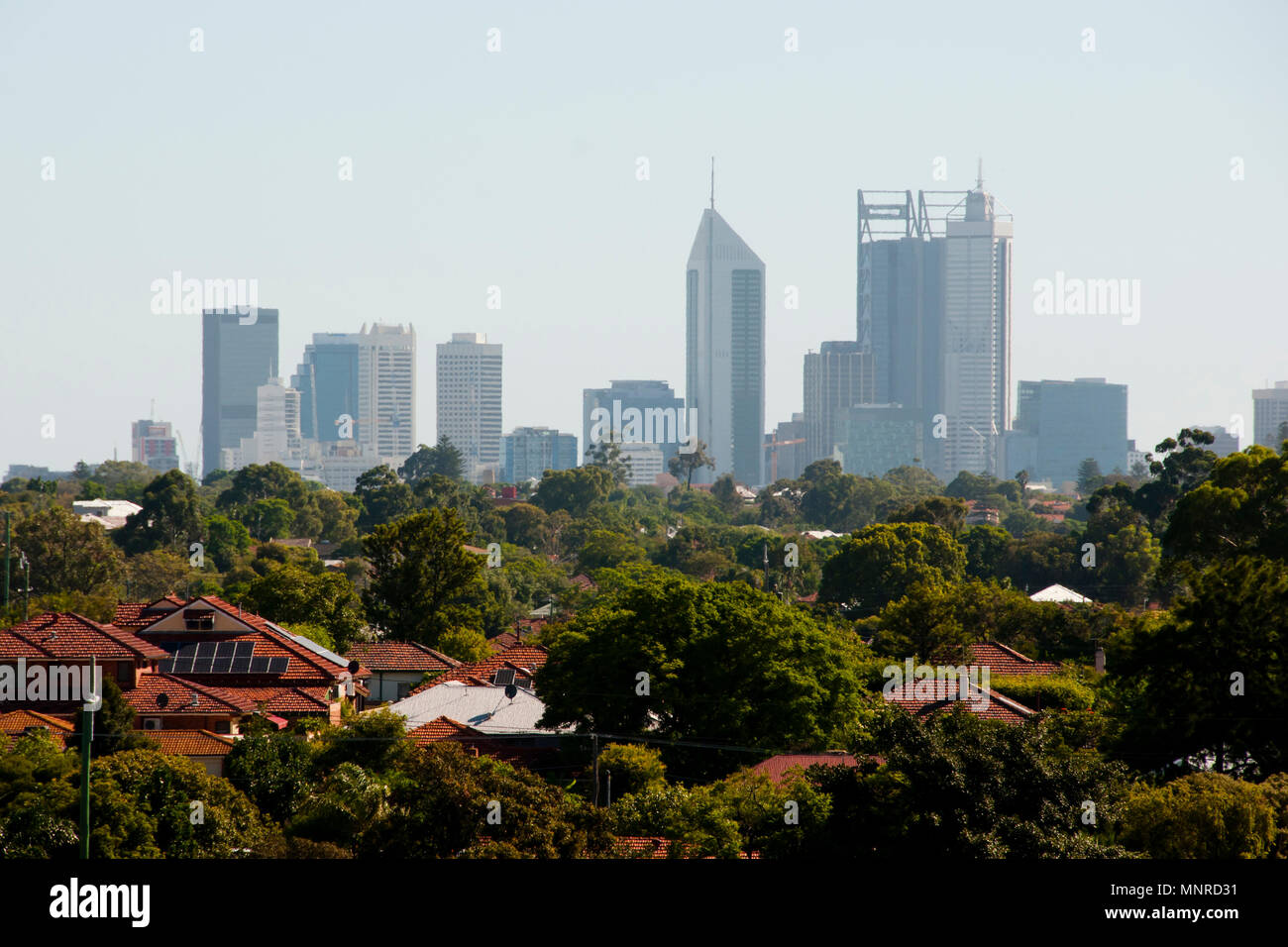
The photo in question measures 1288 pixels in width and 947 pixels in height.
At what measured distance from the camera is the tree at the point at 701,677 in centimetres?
3475

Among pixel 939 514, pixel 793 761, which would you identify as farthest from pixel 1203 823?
pixel 939 514

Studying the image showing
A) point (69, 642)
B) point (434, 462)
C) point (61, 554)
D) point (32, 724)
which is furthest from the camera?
point (434, 462)

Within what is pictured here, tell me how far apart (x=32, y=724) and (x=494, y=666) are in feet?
63.2

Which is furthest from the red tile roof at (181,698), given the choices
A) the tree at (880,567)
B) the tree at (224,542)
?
the tree at (224,542)

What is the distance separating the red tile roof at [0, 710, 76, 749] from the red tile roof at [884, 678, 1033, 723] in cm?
2004

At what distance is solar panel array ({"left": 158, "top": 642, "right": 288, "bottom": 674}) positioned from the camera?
45.4 metres

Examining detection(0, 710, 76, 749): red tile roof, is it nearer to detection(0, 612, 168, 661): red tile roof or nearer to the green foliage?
detection(0, 612, 168, 661): red tile roof

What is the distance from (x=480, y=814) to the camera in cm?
2309

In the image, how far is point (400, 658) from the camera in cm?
5366

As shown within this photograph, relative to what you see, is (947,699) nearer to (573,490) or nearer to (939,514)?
(939,514)

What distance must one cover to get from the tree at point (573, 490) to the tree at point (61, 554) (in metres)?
78.8

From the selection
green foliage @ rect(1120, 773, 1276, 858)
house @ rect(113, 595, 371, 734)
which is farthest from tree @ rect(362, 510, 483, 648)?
green foliage @ rect(1120, 773, 1276, 858)

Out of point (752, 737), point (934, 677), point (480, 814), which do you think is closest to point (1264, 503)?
point (934, 677)
